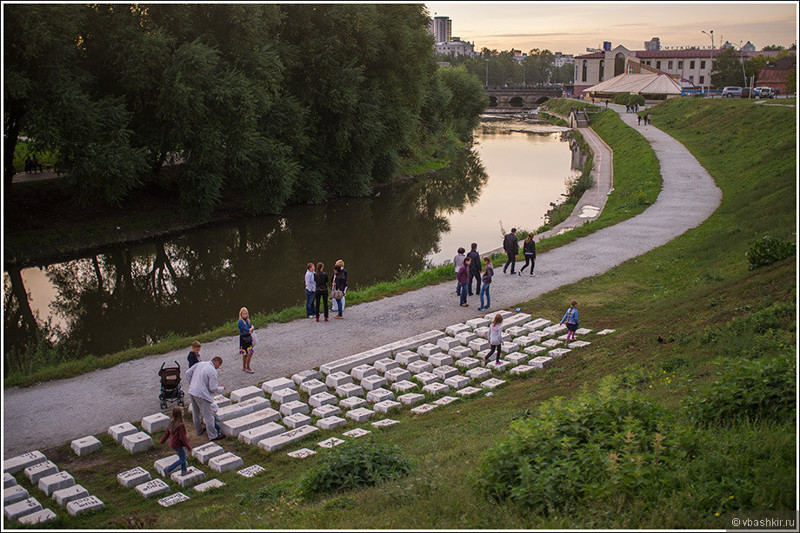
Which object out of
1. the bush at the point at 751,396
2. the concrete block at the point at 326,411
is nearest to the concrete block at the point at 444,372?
the concrete block at the point at 326,411

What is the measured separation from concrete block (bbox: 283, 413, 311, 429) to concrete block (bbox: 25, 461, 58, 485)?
3.65 meters

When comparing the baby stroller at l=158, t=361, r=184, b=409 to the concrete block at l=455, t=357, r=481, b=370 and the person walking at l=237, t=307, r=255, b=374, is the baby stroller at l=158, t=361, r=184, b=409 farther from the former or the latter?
the concrete block at l=455, t=357, r=481, b=370

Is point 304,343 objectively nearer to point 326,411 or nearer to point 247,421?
point 326,411

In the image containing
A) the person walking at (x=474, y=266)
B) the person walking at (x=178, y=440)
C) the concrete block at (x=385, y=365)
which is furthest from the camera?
the person walking at (x=474, y=266)

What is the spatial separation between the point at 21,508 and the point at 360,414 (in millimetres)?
5353

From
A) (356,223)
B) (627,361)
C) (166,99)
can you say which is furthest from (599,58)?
(627,361)

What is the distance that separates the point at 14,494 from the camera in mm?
9375

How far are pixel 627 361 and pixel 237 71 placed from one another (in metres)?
23.7

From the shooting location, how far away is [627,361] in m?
13.5

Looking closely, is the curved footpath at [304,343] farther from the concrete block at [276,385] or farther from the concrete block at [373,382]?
the concrete block at [373,382]

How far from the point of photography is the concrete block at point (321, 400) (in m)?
13.0

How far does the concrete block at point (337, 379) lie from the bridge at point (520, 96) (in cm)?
11542

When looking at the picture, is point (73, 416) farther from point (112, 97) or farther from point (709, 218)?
point (709, 218)

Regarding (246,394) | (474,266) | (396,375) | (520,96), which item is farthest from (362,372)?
(520,96)
